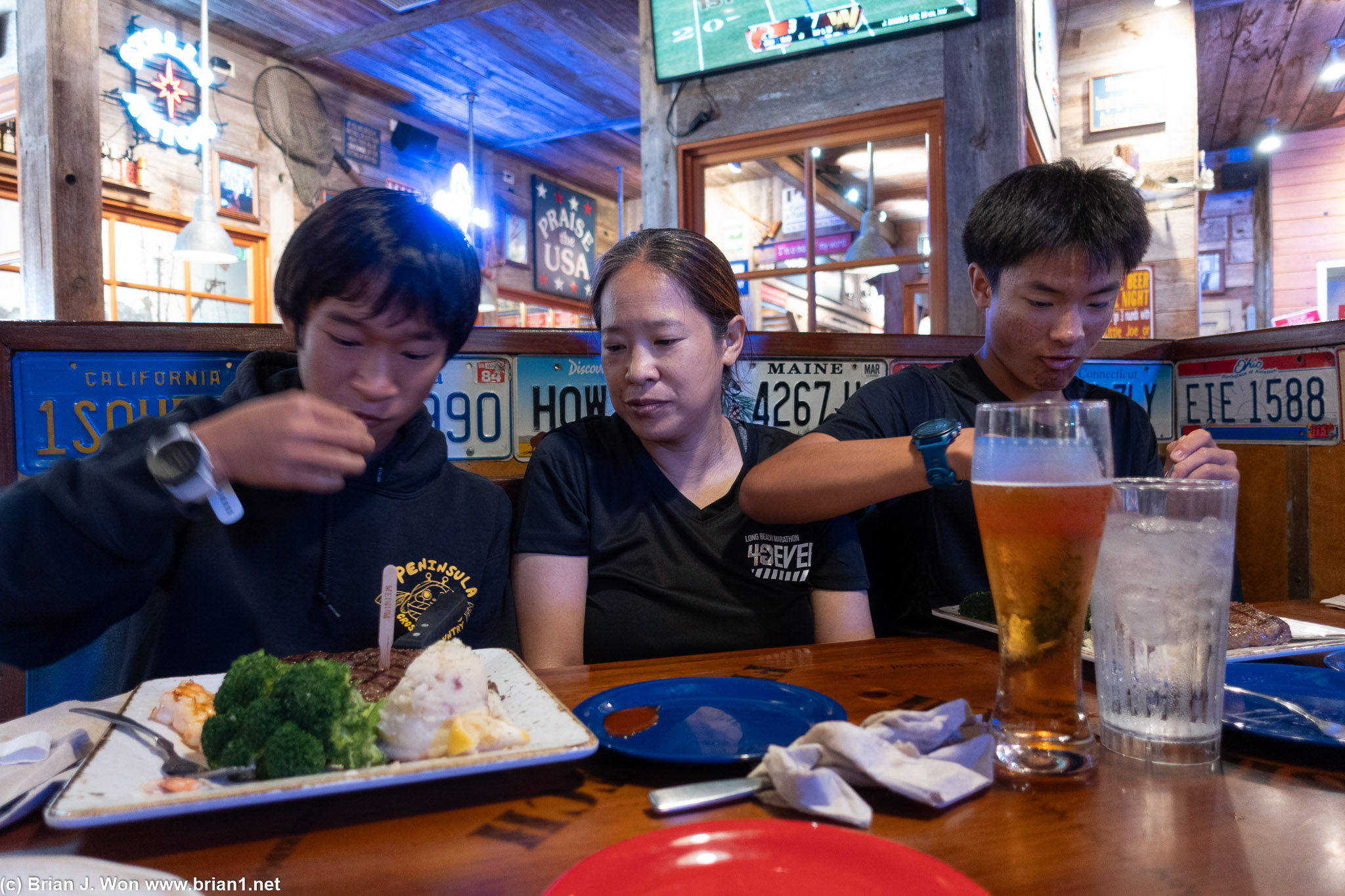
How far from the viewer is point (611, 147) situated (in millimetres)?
8211

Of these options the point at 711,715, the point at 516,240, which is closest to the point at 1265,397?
the point at 711,715

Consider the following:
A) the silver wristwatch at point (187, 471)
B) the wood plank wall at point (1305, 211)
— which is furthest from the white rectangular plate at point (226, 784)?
the wood plank wall at point (1305, 211)

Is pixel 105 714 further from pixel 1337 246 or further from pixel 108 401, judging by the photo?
pixel 1337 246

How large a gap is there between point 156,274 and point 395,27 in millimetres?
2438

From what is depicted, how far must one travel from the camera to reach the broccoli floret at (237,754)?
642mm

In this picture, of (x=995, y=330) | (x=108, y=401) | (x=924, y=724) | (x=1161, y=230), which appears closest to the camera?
(x=924, y=724)

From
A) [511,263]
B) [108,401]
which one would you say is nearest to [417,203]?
[108,401]

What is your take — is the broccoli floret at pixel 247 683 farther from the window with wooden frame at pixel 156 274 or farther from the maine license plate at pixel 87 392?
the window with wooden frame at pixel 156 274

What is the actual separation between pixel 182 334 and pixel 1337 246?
1017cm

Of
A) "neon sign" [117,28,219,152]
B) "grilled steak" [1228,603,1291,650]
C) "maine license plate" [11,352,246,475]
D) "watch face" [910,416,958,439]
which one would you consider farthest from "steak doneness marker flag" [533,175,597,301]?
"grilled steak" [1228,603,1291,650]

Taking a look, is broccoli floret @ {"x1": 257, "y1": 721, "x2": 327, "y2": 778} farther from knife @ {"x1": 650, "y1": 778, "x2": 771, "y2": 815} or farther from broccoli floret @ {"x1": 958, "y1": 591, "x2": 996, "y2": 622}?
broccoli floret @ {"x1": 958, "y1": 591, "x2": 996, "y2": 622}

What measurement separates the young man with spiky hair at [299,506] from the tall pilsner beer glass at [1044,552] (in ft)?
2.23

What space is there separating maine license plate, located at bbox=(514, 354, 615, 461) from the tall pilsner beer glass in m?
1.23

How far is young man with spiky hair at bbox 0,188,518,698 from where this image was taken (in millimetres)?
940
